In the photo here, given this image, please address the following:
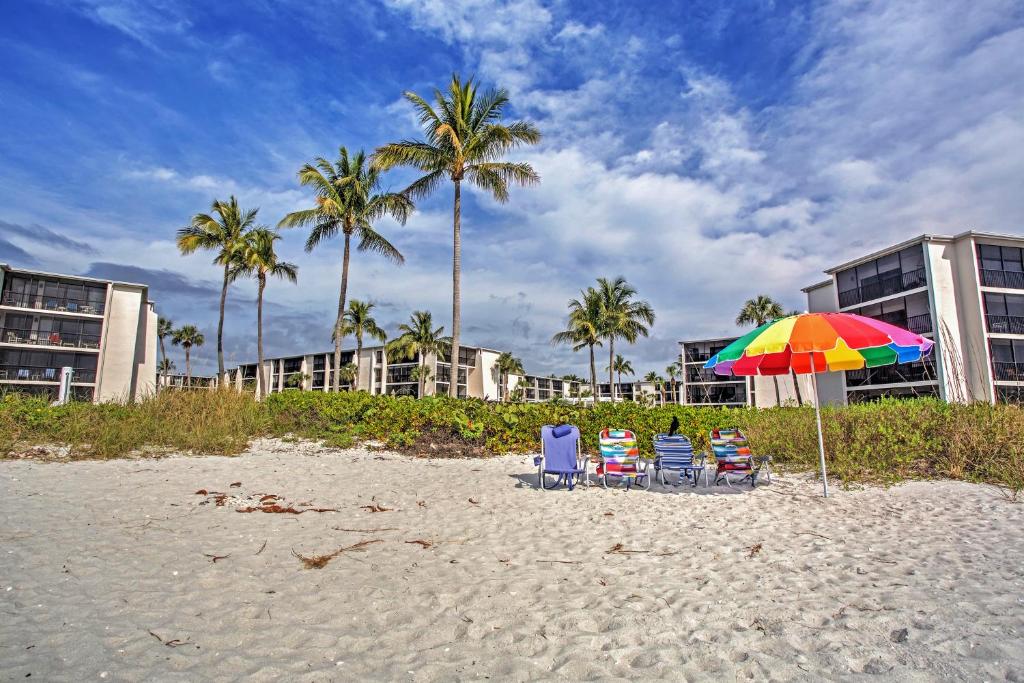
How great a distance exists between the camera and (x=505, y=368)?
7156cm

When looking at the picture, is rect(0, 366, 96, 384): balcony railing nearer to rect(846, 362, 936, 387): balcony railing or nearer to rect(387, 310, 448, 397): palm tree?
rect(387, 310, 448, 397): palm tree

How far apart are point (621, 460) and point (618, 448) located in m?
0.22

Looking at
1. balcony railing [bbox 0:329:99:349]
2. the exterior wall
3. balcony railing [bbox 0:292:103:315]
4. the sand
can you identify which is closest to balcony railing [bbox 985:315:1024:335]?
the sand

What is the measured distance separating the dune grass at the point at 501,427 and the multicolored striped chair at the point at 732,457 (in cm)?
148

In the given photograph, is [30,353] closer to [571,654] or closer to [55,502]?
[55,502]

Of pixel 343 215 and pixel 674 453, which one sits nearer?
pixel 674 453

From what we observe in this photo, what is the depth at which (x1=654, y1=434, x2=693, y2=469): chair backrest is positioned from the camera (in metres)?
8.42

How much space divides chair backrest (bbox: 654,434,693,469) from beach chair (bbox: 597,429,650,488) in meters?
0.33

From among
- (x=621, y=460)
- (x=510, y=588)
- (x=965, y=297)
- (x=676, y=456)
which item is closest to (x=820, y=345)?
(x=676, y=456)

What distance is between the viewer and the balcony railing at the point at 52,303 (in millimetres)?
34562

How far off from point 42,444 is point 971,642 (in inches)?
591

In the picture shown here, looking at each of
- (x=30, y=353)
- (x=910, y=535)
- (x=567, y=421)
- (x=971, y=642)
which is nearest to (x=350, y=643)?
(x=971, y=642)

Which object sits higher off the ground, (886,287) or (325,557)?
(886,287)

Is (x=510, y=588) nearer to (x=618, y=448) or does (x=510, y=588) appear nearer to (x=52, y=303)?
(x=618, y=448)
